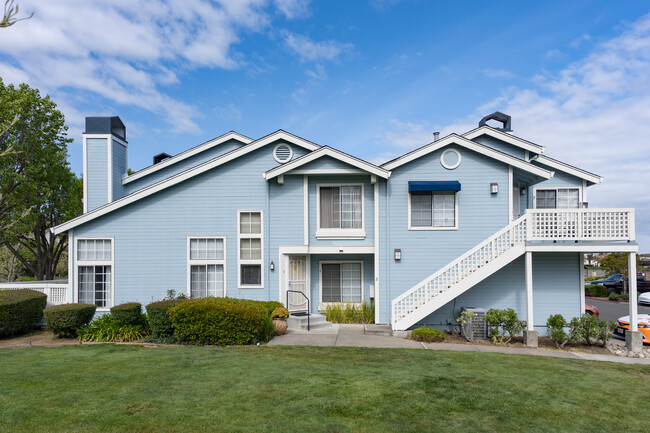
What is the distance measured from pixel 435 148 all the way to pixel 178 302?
951 cm

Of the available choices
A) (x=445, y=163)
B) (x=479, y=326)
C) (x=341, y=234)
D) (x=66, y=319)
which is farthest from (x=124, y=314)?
(x=445, y=163)

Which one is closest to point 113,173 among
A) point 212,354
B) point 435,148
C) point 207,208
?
point 207,208

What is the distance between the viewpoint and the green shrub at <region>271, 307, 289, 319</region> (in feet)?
43.1

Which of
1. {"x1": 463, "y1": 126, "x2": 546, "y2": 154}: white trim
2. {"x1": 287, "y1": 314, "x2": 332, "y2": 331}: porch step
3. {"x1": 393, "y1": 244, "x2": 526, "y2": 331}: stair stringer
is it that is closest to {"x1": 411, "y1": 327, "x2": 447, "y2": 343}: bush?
{"x1": 393, "y1": 244, "x2": 526, "y2": 331}: stair stringer

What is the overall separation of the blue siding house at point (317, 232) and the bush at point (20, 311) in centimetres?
110

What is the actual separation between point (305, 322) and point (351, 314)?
1868 mm

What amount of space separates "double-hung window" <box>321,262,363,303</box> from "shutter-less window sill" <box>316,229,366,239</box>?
110 cm

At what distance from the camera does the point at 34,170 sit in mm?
20875

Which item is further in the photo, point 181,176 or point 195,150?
point 195,150

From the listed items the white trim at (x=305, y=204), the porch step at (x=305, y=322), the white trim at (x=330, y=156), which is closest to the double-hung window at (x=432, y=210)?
the white trim at (x=330, y=156)

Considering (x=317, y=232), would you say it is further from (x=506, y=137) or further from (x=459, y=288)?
(x=506, y=137)

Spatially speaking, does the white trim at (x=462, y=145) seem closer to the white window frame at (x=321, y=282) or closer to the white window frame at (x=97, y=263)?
the white window frame at (x=321, y=282)

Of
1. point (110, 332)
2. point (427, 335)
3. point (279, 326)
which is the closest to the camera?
point (110, 332)

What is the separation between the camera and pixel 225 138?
61.6ft
